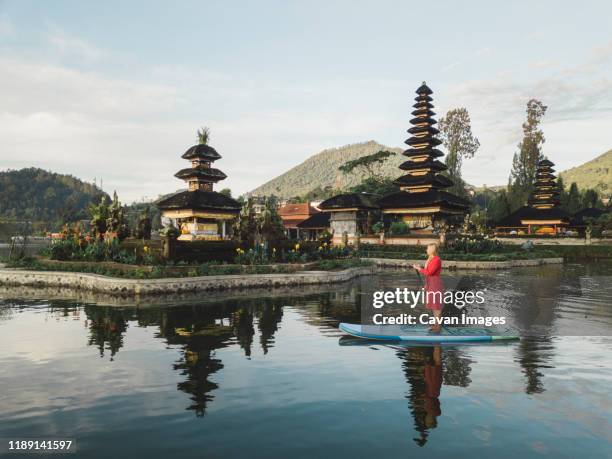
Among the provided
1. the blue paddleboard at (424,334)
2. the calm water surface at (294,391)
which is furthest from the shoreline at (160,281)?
the blue paddleboard at (424,334)

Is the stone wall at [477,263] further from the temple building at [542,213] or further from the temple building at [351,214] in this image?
the temple building at [542,213]

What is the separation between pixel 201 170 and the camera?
46250mm

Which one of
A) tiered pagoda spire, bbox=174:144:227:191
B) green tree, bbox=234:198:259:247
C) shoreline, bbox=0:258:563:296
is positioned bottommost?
shoreline, bbox=0:258:563:296

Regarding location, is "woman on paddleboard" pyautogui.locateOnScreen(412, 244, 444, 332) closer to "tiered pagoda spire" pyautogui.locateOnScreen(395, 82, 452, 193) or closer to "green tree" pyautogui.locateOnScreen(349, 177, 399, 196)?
"tiered pagoda spire" pyautogui.locateOnScreen(395, 82, 452, 193)

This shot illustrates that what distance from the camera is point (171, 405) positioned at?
8109mm

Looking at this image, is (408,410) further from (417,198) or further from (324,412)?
(417,198)

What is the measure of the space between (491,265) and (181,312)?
27.8m

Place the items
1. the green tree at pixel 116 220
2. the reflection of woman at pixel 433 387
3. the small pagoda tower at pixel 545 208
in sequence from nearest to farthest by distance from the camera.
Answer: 1. the reflection of woman at pixel 433 387
2. the green tree at pixel 116 220
3. the small pagoda tower at pixel 545 208

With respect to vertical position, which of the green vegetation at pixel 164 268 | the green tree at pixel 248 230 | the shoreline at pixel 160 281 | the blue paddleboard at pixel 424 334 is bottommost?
the blue paddleboard at pixel 424 334

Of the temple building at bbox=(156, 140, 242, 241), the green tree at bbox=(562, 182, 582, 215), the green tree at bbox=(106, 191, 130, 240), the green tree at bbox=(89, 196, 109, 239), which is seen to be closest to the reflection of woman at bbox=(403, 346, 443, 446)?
the green tree at bbox=(106, 191, 130, 240)

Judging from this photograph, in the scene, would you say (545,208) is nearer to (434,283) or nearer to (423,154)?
(423,154)

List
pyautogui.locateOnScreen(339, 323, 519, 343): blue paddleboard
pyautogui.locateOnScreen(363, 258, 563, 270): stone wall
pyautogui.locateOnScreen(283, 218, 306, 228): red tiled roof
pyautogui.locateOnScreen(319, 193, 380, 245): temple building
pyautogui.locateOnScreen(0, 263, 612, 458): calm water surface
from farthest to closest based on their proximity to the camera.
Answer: pyautogui.locateOnScreen(283, 218, 306, 228): red tiled roof
pyautogui.locateOnScreen(319, 193, 380, 245): temple building
pyautogui.locateOnScreen(363, 258, 563, 270): stone wall
pyautogui.locateOnScreen(339, 323, 519, 343): blue paddleboard
pyautogui.locateOnScreen(0, 263, 612, 458): calm water surface

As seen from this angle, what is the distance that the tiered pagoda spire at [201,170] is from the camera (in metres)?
46.0

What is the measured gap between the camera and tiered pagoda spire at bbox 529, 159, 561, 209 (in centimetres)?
6656
